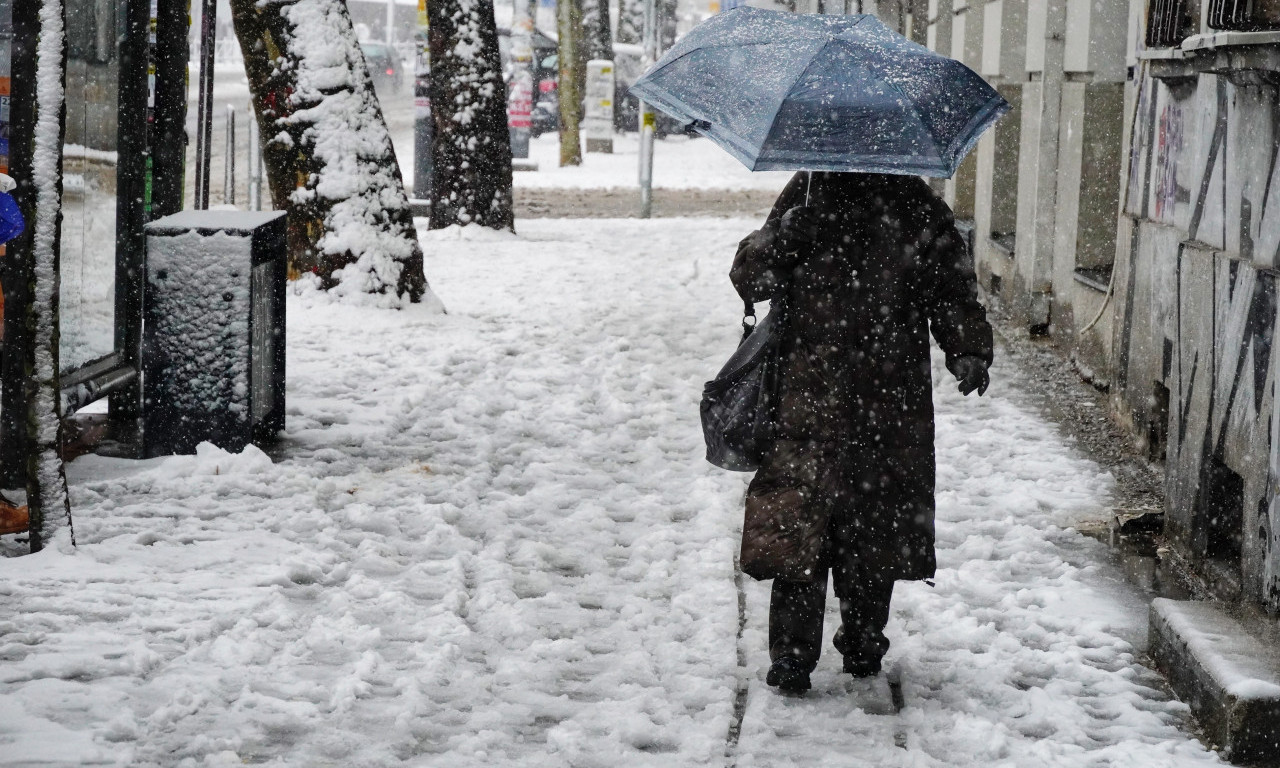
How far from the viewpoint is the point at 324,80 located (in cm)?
1008

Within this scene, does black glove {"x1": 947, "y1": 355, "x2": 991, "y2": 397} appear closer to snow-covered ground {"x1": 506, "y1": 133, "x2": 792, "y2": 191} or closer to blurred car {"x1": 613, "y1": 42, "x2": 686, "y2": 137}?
snow-covered ground {"x1": 506, "y1": 133, "x2": 792, "y2": 191}

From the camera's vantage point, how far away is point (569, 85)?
27.6m

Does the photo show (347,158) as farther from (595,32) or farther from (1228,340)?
(595,32)

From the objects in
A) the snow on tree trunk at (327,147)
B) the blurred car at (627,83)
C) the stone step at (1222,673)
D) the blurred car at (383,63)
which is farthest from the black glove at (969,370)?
the blurred car at (383,63)

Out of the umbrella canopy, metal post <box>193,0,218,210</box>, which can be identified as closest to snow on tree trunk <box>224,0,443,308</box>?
metal post <box>193,0,218,210</box>

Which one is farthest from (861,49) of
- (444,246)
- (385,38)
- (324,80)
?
(385,38)

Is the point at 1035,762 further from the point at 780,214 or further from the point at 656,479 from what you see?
the point at 656,479

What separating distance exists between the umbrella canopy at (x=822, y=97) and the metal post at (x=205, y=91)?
172 inches

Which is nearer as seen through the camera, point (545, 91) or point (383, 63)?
point (545, 91)

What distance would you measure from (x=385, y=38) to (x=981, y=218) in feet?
233

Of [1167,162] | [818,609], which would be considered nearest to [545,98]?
[1167,162]

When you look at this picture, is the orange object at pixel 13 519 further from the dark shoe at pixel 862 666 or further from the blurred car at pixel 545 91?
the blurred car at pixel 545 91

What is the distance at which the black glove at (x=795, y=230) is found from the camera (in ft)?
14.0

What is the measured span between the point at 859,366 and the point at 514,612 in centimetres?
142
